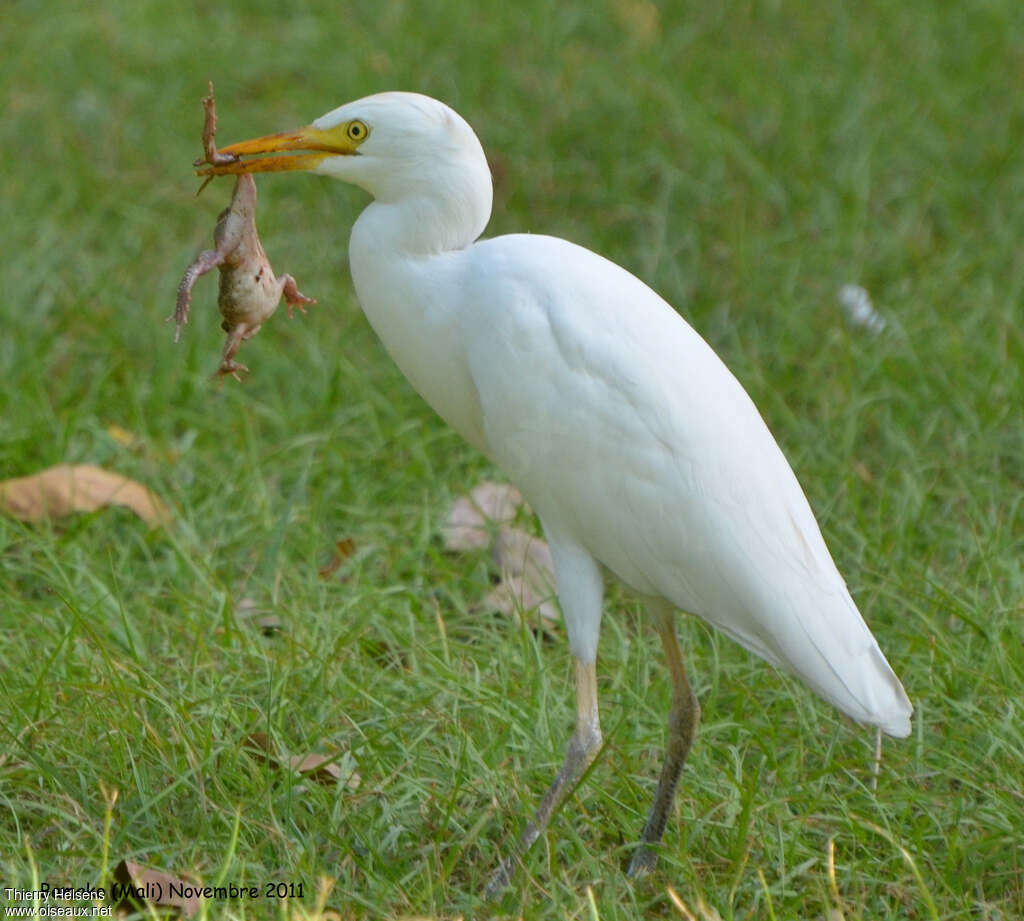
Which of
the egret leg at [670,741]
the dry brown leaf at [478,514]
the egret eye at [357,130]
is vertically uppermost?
the egret eye at [357,130]

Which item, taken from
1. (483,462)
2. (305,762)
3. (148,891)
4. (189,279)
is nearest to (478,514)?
(483,462)

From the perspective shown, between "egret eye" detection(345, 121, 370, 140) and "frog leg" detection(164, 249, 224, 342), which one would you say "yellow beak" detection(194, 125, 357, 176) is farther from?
"frog leg" detection(164, 249, 224, 342)

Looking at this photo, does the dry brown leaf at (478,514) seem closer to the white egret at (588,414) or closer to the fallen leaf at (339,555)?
the fallen leaf at (339,555)

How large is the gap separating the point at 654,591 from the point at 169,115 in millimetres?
4175

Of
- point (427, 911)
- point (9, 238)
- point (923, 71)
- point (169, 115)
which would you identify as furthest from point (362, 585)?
point (923, 71)

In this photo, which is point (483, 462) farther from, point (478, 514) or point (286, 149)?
point (286, 149)

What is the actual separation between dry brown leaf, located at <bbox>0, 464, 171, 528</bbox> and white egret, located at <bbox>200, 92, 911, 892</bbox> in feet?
4.68

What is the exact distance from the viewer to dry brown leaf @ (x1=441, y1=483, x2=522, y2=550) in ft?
14.5

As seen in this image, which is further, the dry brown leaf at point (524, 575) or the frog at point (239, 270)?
the dry brown leaf at point (524, 575)

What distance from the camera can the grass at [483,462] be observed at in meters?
3.21

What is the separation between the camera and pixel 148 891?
111 inches

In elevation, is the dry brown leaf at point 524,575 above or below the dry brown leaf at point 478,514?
above

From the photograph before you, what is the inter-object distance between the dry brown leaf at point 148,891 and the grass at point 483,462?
0.08 m

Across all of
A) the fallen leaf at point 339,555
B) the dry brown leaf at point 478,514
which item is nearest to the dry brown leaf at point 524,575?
the dry brown leaf at point 478,514
